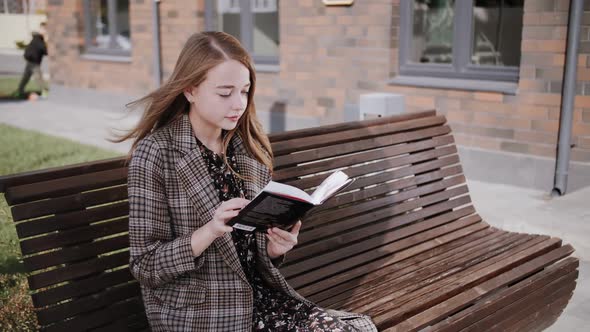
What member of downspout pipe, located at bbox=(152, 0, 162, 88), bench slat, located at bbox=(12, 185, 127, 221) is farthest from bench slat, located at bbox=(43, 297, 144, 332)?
downspout pipe, located at bbox=(152, 0, 162, 88)

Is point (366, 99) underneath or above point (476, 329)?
above

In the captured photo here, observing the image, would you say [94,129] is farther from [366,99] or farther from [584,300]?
[584,300]

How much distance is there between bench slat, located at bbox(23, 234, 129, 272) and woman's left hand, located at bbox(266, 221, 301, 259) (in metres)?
0.56

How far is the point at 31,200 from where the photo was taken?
246 cm

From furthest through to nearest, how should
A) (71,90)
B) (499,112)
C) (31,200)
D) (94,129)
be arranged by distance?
1. (71,90)
2. (94,129)
3. (499,112)
4. (31,200)

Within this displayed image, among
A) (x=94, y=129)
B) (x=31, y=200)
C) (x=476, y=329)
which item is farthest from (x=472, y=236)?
(x=94, y=129)

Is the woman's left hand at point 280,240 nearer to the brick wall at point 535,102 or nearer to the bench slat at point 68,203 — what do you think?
the bench slat at point 68,203

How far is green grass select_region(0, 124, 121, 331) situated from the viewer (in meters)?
3.83

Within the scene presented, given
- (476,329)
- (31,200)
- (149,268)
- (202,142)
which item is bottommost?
(476,329)

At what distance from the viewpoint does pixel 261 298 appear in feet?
8.57

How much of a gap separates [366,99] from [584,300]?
294 centimetres

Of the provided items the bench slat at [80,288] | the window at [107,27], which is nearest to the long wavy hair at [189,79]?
the bench slat at [80,288]

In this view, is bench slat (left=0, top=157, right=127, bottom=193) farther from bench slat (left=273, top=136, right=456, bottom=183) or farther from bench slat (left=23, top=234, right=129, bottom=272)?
bench slat (left=273, top=136, right=456, bottom=183)

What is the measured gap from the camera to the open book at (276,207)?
6.77 feet
